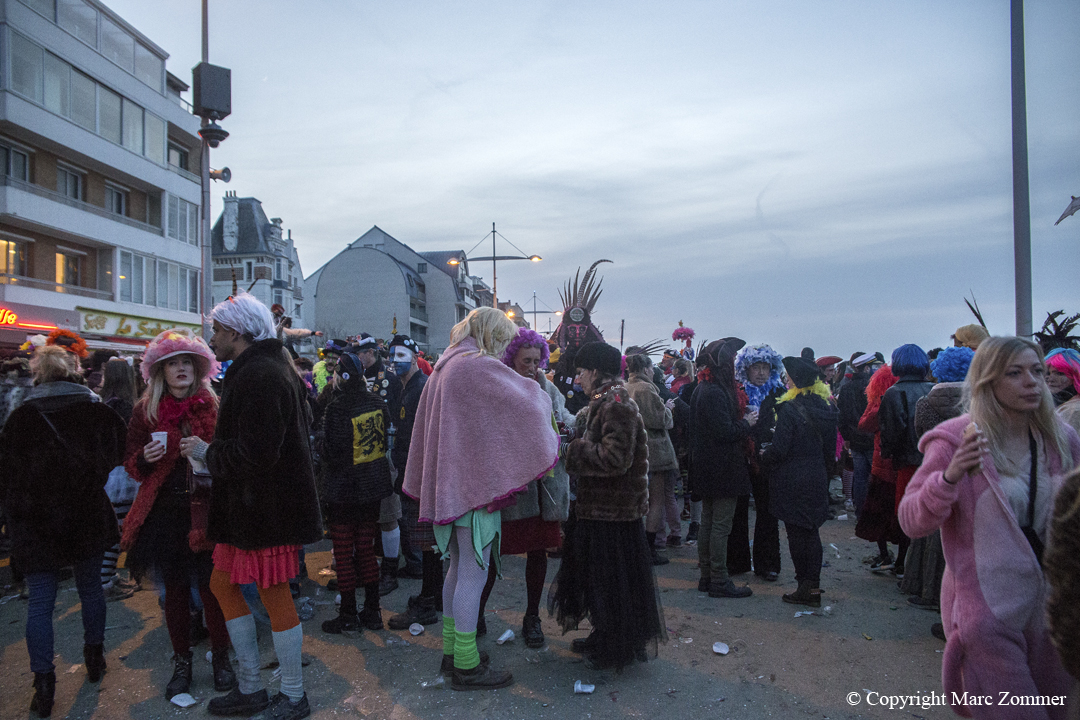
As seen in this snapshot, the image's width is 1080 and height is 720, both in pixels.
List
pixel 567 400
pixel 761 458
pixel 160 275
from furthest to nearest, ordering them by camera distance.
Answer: pixel 160 275 < pixel 567 400 < pixel 761 458

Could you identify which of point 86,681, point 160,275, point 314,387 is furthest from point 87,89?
point 86,681

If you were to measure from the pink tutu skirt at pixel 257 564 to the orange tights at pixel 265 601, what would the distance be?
0.20ft

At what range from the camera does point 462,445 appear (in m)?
3.50

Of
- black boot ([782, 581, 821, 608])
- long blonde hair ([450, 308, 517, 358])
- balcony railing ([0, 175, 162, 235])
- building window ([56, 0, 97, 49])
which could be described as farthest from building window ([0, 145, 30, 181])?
black boot ([782, 581, 821, 608])

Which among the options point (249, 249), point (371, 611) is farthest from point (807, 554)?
point (249, 249)

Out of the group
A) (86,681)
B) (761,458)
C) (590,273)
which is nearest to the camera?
(86,681)

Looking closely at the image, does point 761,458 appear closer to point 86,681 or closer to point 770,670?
point 770,670

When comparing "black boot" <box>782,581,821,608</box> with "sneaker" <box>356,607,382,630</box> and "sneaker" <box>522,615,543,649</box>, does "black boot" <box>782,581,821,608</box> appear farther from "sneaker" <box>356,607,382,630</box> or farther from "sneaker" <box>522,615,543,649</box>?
"sneaker" <box>356,607,382,630</box>

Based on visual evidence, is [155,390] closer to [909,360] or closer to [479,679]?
[479,679]

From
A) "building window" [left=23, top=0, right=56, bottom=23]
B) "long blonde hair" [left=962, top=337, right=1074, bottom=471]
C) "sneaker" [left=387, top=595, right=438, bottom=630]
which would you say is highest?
"building window" [left=23, top=0, right=56, bottom=23]

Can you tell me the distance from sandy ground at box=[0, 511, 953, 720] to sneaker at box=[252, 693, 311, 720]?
139 millimetres

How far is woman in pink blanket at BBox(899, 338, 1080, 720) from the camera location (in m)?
2.12

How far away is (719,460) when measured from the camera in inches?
204

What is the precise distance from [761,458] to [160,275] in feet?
84.7
